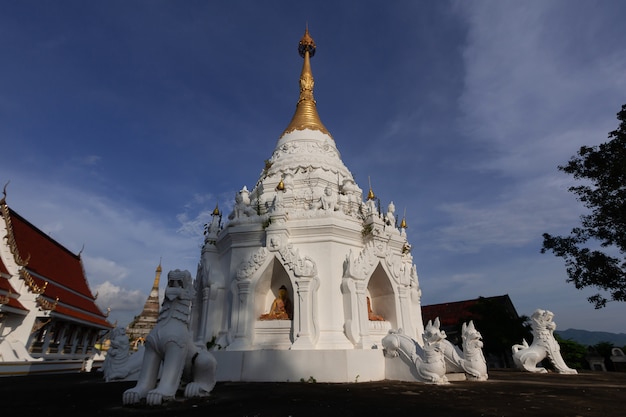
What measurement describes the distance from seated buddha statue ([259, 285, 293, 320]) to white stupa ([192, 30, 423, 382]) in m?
0.03

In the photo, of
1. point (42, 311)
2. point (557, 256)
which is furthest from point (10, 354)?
point (557, 256)

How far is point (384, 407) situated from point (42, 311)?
683 inches

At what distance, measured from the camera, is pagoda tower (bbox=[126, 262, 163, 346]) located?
33594 mm

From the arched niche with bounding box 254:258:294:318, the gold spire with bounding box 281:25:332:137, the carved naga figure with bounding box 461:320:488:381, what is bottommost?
the carved naga figure with bounding box 461:320:488:381

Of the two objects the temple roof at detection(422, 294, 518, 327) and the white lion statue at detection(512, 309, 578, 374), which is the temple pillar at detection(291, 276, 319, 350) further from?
the temple roof at detection(422, 294, 518, 327)

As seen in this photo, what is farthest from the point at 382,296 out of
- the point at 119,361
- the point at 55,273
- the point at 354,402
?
the point at 55,273

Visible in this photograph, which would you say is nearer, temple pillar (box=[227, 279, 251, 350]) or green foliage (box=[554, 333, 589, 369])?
temple pillar (box=[227, 279, 251, 350])

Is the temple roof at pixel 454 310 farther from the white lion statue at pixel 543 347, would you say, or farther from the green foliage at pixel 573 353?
the white lion statue at pixel 543 347

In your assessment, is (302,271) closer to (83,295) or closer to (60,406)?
(60,406)

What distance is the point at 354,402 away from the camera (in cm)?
586

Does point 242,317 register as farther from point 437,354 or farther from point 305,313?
point 437,354

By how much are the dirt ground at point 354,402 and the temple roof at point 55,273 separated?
13.4 meters

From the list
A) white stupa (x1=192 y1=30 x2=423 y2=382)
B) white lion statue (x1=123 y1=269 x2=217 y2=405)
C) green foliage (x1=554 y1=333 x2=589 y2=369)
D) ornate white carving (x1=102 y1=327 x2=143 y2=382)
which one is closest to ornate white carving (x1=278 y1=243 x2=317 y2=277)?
white stupa (x1=192 y1=30 x2=423 y2=382)

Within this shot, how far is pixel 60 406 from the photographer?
5.53m
